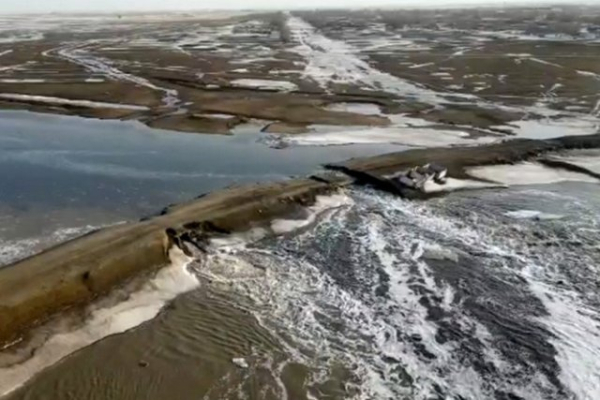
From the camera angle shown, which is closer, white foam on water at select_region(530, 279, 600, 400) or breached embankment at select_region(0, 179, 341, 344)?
white foam on water at select_region(530, 279, 600, 400)

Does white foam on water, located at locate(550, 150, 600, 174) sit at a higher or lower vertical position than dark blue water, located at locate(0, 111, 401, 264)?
higher

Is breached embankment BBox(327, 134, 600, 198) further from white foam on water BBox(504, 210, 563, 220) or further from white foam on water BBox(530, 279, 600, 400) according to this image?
white foam on water BBox(530, 279, 600, 400)

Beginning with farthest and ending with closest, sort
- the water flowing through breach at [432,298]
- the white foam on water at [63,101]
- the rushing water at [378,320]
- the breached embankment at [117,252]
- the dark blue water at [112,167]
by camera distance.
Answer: the white foam on water at [63,101], the dark blue water at [112,167], the breached embankment at [117,252], the water flowing through breach at [432,298], the rushing water at [378,320]

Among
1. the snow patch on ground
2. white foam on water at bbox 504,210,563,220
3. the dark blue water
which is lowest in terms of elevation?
the snow patch on ground

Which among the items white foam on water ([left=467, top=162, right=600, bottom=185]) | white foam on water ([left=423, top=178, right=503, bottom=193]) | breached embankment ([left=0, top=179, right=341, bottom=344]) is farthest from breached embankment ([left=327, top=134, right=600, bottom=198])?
breached embankment ([left=0, top=179, right=341, bottom=344])

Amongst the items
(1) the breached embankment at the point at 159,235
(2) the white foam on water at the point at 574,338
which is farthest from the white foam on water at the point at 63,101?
(2) the white foam on water at the point at 574,338

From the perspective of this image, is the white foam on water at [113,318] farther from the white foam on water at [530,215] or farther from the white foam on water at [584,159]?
the white foam on water at [584,159]

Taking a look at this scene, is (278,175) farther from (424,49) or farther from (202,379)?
(424,49)
